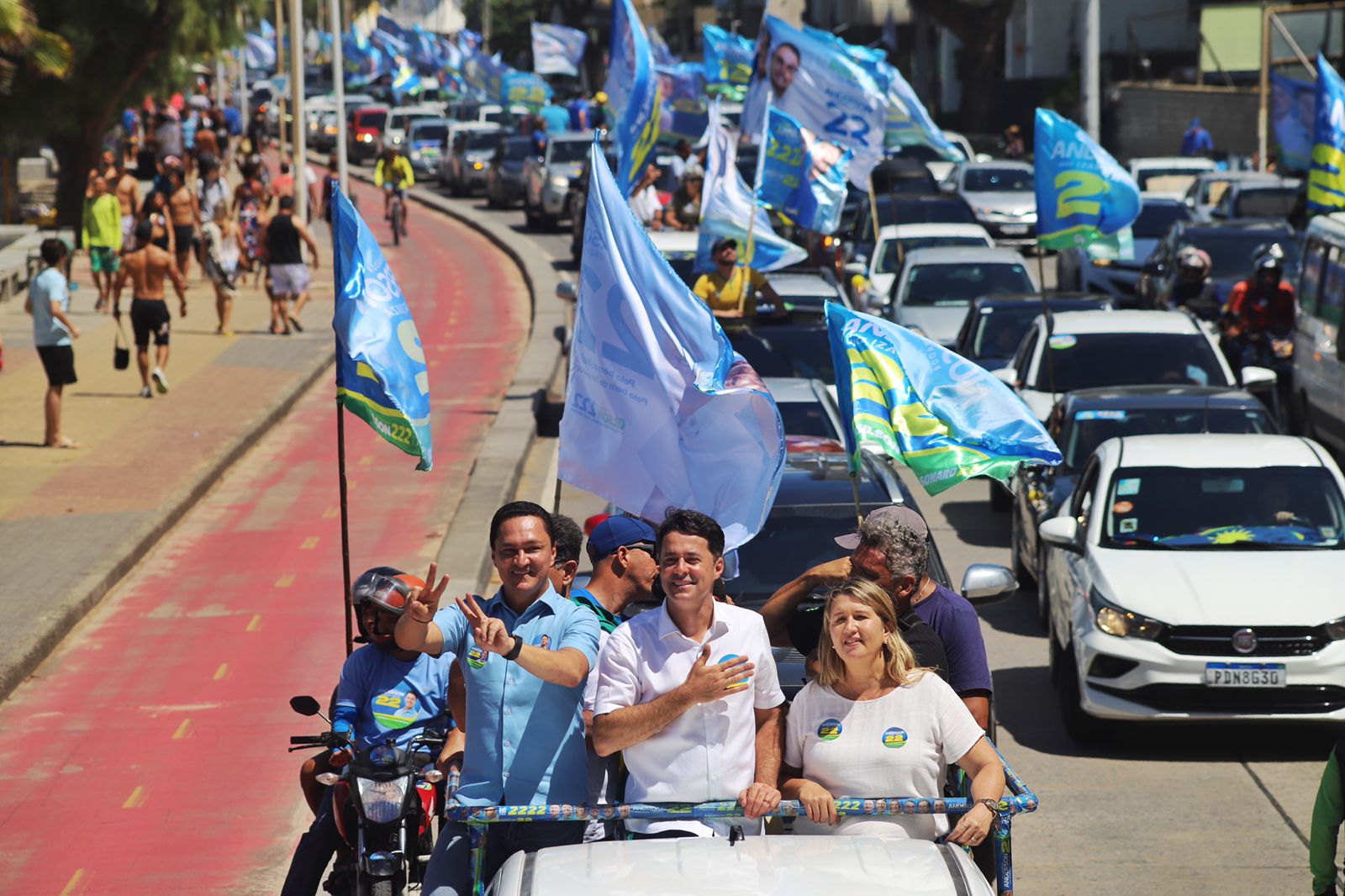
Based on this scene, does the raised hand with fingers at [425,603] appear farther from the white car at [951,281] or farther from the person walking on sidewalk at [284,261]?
the person walking on sidewalk at [284,261]

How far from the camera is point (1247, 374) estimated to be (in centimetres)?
1573

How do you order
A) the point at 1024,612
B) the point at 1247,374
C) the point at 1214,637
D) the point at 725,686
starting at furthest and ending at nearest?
the point at 1247,374, the point at 1024,612, the point at 1214,637, the point at 725,686

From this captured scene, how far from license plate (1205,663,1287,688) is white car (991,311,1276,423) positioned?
631 cm

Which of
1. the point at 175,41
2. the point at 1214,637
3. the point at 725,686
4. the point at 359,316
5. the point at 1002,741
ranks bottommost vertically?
the point at 1002,741

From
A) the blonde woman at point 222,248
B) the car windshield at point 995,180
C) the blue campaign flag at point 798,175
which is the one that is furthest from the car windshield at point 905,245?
the car windshield at point 995,180

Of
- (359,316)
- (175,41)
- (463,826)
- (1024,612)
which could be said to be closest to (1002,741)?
(1024,612)

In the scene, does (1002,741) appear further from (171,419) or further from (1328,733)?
(171,419)

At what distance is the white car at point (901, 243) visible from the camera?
26284mm

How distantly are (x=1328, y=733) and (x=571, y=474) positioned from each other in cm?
492

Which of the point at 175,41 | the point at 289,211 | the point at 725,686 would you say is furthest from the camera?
the point at 175,41

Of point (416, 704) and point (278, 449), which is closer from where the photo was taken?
point (416, 704)

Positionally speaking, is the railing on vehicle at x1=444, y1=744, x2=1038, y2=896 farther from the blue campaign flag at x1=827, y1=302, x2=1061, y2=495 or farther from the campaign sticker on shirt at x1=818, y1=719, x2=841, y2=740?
the blue campaign flag at x1=827, y1=302, x2=1061, y2=495

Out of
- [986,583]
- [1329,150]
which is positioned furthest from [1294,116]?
[986,583]

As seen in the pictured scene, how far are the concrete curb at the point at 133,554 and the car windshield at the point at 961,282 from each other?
7.15 m
